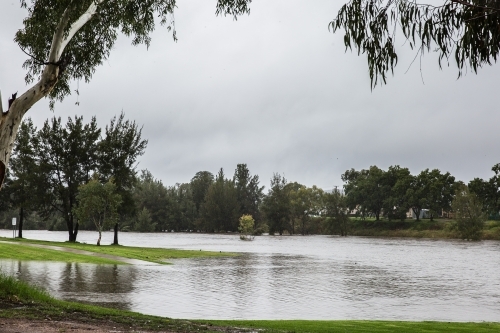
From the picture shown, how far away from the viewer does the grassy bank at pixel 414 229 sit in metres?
119

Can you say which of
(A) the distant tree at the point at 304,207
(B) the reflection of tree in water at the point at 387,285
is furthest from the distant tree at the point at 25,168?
(A) the distant tree at the point at 304,207

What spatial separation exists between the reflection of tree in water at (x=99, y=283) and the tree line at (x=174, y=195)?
2084 cm

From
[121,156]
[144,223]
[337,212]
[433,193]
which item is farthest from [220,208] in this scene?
[121,156]

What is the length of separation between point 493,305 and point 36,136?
48.0 m

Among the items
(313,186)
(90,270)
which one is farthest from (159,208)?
(90,270)

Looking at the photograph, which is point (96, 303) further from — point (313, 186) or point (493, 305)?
point (313, 186)

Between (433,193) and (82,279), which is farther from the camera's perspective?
(433,193)

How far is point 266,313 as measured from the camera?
18156mm

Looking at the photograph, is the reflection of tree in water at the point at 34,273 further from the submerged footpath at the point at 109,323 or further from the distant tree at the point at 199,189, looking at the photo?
the distant tree at the point at 199,189

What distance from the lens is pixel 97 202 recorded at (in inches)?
1970

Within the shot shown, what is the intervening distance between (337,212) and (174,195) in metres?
53.0

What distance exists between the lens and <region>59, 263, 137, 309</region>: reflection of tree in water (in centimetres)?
1877

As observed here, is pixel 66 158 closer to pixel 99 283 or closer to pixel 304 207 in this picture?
pixel 99 283

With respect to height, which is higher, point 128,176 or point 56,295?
point 128,176
